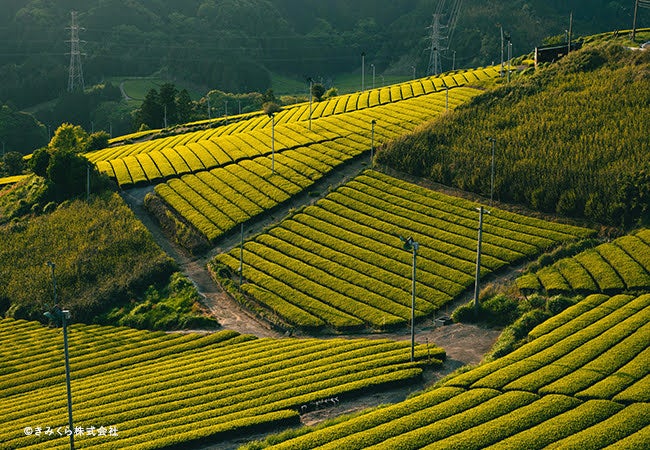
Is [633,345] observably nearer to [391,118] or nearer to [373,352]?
[373,352]

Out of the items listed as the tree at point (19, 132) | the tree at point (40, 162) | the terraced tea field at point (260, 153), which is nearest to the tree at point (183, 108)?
the terraced tea field at point (260, 153)

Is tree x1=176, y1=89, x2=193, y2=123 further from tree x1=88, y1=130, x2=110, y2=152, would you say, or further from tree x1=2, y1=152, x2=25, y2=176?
tree x1=2, y1=152, x2=25, y2=176

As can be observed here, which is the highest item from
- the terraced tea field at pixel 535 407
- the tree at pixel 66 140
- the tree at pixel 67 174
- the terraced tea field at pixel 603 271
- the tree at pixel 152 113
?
the tree at pixel 152 113

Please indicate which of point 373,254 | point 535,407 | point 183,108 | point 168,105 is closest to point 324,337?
point 373,254

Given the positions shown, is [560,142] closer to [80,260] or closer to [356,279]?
[356,279]

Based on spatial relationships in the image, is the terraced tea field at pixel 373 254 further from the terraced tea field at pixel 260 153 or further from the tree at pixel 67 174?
the tree at pixel 67 174

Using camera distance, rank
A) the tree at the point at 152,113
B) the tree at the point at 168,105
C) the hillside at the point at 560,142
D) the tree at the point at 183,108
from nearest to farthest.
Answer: the hillside at the point at 560,142, the tree at the point at 152,113, the tree at the point at 168,105, the tree at the point at 183,108

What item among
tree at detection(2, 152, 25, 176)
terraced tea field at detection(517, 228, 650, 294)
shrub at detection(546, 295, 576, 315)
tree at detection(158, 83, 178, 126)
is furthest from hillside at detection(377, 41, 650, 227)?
tree at detection(2, 152, 25, 176)
